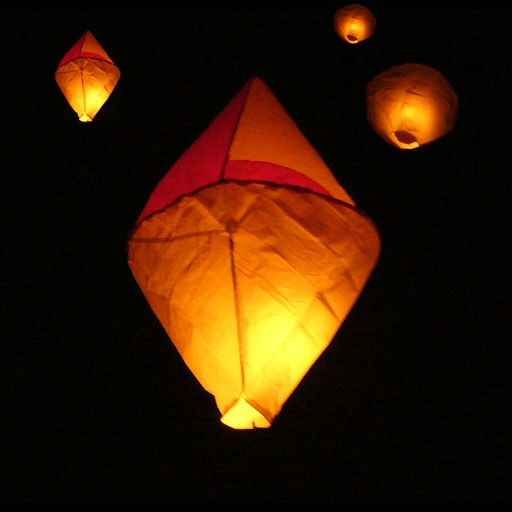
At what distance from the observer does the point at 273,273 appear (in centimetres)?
119

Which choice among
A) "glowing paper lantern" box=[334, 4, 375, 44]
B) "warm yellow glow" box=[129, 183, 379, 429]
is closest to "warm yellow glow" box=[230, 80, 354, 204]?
"warm yellow glow" box=[129, 183, 379, 429]

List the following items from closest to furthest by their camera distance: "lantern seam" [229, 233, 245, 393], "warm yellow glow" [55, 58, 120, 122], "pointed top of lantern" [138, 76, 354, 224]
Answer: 1. "lantern seam" [229, 233, 245, 393]
2. "pointed top of lantern" [138, 76, 354, 224]
3. "warm yellow glow" [55, 58, 120, 122]

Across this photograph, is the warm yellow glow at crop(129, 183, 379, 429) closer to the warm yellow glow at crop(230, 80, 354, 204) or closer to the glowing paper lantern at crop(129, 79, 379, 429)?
the glowing paper lantern at crop(129, 79, 379, 429)

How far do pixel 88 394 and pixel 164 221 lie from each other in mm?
1910

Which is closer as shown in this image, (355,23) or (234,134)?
(234,134)

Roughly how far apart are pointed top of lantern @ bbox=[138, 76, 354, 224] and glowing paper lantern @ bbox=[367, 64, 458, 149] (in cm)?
49

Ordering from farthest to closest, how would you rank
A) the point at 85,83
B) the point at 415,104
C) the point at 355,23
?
the point at 355,23 < the point at 85,83 < the point at 415,104

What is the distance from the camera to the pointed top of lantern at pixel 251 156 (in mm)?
1294

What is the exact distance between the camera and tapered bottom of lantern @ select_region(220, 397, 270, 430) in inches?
48.3

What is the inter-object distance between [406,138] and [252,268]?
3.08 feet

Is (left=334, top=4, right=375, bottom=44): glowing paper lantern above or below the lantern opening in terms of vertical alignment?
above

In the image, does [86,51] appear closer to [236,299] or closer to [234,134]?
[234,134]

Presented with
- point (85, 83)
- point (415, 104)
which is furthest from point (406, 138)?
point (85, 83)

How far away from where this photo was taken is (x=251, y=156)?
4.30 ft
